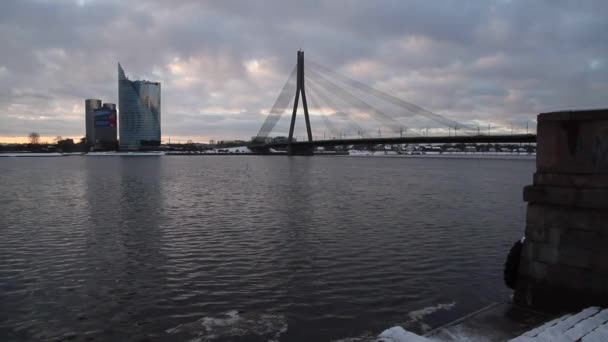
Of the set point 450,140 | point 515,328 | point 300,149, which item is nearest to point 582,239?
point 515,328

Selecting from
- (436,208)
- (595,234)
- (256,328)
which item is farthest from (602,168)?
(436,208)

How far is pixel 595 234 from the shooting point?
7770mm

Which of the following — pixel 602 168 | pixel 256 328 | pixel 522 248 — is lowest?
pixel 256 328

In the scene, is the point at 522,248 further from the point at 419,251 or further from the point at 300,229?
the point at 300,229

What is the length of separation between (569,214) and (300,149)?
129600 mm

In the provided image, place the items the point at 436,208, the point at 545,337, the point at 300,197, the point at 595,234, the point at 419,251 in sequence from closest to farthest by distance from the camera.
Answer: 1. the point at 545,337
2. the point at 595,234
3. the point at 419,251
4. the point at 436,208
5. the point at 300,197

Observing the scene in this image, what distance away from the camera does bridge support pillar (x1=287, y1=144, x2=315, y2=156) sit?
126m

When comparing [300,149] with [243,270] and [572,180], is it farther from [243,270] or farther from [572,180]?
[572,180]

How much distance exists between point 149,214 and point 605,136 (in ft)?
63.9

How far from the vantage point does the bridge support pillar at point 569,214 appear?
7.77 metres

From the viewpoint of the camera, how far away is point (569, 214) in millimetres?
8078

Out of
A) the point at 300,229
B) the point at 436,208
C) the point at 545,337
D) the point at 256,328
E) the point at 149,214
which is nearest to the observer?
the point at 545,337

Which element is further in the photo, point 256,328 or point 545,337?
point 256,328

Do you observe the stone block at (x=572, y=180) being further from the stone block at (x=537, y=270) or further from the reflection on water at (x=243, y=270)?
the reflection on water at (x=243, y=270)
